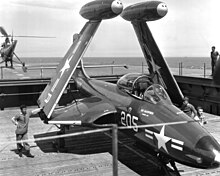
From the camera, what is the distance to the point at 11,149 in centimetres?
1077

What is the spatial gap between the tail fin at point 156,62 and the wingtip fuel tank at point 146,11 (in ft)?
1.08

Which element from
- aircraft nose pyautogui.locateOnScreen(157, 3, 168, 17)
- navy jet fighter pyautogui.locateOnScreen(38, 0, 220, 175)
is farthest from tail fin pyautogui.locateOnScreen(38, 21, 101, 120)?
aircraft nose pyautogui.locateOnScreen(157, 3, 168, 17)

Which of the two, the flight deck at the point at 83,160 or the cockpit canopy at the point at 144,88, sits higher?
the cockpit canopy at the point at 144,88

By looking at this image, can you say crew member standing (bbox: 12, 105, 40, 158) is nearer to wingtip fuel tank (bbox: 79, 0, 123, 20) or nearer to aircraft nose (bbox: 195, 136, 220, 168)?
wingtip fuel tank (bbox: 79, 0, 123, 20)

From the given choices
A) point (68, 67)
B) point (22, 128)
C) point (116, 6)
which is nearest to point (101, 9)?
point (116, 6)

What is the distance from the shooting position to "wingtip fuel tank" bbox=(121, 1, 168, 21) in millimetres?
11180

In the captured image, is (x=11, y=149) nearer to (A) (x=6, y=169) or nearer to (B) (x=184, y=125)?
(A) (x=6, y=169)

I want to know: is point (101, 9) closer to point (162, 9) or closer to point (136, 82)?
point (162, 9)

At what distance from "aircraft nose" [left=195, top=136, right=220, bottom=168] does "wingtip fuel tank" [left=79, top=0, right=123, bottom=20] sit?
5.45m

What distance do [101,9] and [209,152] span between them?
20.4 feet

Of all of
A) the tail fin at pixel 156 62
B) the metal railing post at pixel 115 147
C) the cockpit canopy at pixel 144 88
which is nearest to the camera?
the metal railing post at pixel 115 147

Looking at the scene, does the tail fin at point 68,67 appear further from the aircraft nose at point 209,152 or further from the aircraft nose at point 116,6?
the aircraft nose at point 209,152

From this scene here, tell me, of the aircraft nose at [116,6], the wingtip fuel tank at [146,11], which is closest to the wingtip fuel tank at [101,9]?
the aircraft nose at [116,6]

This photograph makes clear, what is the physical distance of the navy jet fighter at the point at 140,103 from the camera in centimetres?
693
